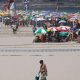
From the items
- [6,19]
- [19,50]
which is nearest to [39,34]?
[19,50]

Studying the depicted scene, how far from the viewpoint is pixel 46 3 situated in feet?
286

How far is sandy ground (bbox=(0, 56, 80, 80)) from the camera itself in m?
15.7

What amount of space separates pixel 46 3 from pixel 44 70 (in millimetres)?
73477

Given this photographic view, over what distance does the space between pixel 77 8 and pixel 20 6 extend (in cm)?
1011

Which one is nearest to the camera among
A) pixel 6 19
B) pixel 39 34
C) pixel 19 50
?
pixel 19 50

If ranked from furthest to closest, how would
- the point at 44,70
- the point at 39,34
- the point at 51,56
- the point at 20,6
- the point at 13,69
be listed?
the point at 20,6 → the point at 39,34 → the point at 51,56 → the point at 13,69 → the point at 44,70

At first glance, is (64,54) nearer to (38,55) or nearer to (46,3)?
(38,55)

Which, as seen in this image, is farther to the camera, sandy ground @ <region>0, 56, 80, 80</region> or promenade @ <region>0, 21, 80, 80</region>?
promenade @ <region>0, 21, 80, 80</region>

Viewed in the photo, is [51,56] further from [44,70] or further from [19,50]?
[44,70]

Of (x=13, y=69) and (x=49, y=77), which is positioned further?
(x=13, y=69)

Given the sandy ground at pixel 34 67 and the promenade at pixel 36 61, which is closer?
the sandy ground at pixel 34 67

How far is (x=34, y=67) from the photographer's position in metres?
17.2

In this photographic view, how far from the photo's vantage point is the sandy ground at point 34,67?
51.6ft

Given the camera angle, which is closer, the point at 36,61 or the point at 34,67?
the point at 34,67
